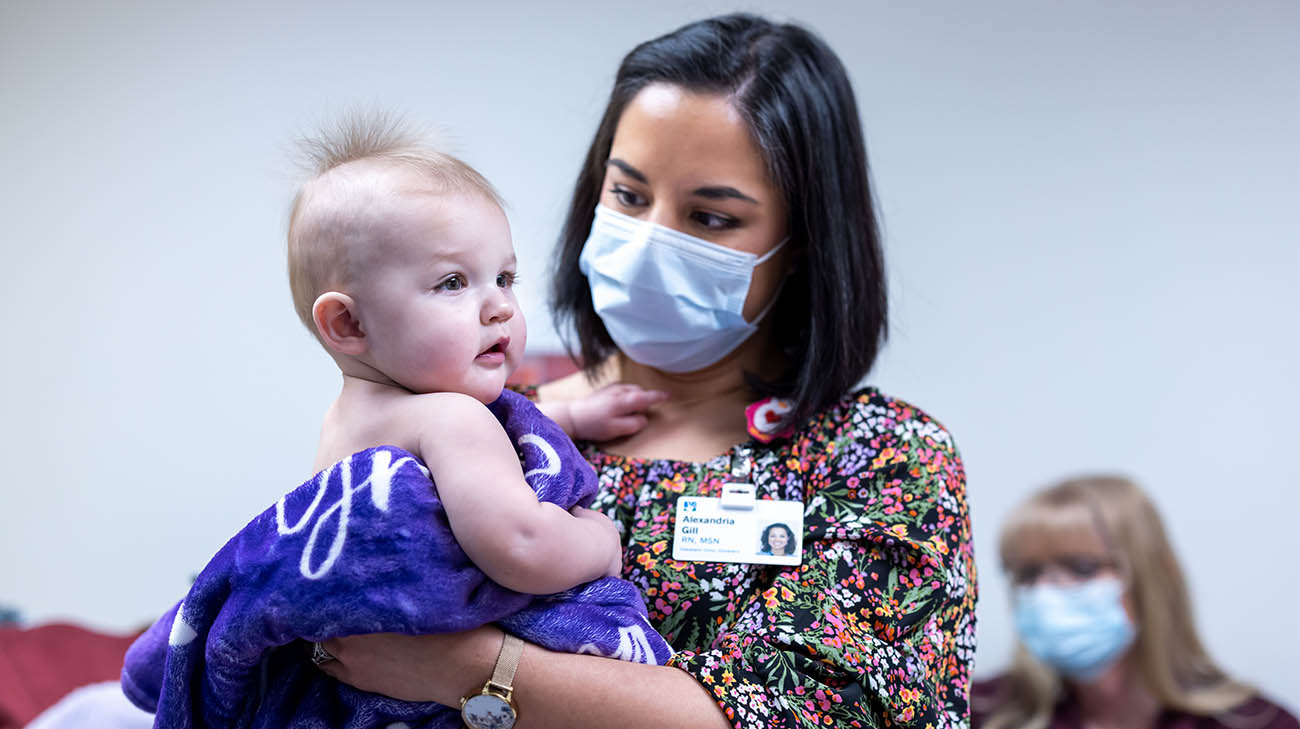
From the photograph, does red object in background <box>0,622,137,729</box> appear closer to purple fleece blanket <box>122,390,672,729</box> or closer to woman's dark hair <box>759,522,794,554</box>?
purple fleece blanket <box>122,390,672,729</box>

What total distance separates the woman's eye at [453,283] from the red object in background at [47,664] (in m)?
2.21

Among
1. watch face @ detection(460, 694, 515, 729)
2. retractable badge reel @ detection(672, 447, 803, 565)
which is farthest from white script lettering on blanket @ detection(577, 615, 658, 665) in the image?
retractable badge reel @ detection(672, 447, 803, 565)

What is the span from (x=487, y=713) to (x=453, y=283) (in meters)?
0.48

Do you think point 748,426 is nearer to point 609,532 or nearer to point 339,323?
point 609,532

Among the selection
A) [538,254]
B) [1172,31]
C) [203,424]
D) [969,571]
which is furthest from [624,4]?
[969,571]

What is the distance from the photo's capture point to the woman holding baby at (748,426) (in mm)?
1231

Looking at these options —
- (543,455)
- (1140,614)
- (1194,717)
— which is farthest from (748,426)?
(1194,717)

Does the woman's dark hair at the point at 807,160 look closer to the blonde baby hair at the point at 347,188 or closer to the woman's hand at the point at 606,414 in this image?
the woman's hand at the point at 606,414

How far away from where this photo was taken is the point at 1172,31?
3.37m

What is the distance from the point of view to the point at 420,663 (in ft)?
3.77

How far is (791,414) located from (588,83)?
2.27m

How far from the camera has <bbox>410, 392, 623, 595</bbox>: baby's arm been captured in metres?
1.09

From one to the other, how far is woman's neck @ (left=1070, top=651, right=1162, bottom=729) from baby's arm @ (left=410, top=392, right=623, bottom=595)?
266 centimetres

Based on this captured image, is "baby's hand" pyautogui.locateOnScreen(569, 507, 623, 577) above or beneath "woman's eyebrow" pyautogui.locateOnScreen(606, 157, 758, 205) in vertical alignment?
beneath
